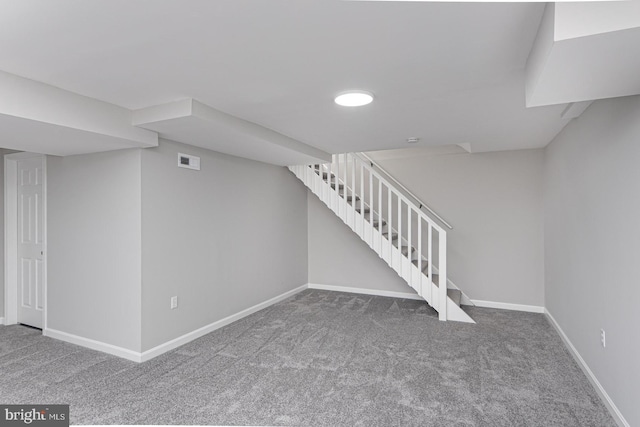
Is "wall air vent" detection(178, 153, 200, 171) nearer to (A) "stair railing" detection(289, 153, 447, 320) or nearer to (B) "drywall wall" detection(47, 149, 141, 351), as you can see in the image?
(B) "drywall wall" detection(47, 149, 141, 351)

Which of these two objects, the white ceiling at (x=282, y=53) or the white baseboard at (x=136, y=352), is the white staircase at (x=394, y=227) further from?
the white baseboard at (x=136, y=352)

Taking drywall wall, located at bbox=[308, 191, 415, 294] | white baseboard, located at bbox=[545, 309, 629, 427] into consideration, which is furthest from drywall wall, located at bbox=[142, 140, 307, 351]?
white baseboard, located at bbox=[545, 309, 629, 427]

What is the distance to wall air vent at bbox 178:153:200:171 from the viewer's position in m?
3.43

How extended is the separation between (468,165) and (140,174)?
423cm

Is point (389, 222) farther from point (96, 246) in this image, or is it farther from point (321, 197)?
point (96, 246)

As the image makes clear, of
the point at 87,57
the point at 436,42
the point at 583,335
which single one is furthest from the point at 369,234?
the point at 87,57

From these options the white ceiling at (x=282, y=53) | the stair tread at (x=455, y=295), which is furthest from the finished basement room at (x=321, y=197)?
the stair tread at (x=455, y=295)

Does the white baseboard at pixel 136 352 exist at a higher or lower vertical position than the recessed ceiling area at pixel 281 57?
lower

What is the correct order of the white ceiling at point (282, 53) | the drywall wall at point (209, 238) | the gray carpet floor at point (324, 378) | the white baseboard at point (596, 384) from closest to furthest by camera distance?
the white ceiling at point (282, 53)
the white baseboard at point (596, 384)
the gray carpet floor at point (324, 378)
the drywall wall at point (209, 238)

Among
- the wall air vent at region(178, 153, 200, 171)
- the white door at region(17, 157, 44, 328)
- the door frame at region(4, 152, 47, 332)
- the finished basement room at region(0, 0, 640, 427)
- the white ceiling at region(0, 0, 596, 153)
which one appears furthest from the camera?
the door frame at region(4, 152, 47, 332)

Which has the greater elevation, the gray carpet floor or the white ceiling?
the white ceiling

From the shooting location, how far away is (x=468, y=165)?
4.90 metres

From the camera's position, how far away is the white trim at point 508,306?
14.8ft

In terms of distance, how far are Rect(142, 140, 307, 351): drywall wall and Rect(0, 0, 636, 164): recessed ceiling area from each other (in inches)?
25.9
